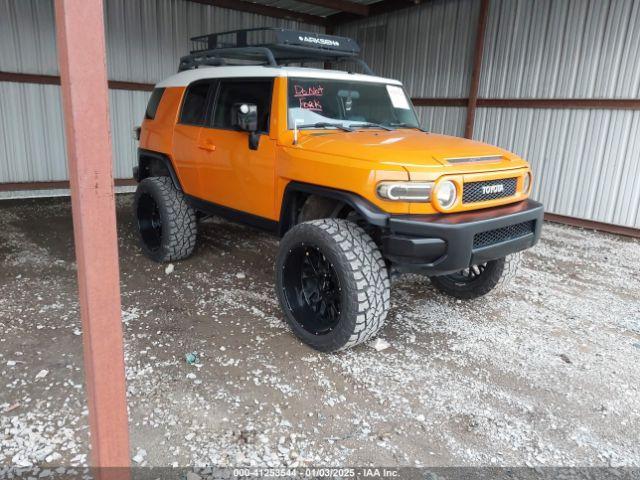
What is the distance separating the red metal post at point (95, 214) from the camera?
1.66 meters

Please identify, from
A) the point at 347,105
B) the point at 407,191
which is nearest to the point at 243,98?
the point at 347,105

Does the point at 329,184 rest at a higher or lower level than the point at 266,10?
lower

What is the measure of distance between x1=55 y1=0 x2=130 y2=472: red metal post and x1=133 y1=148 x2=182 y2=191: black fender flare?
3708 millimetres

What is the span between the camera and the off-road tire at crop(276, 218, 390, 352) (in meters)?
3.34

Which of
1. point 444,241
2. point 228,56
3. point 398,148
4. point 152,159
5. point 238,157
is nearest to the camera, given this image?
point 444,241

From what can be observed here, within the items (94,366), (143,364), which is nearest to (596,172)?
(143,364)

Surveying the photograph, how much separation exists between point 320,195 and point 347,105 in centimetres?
109

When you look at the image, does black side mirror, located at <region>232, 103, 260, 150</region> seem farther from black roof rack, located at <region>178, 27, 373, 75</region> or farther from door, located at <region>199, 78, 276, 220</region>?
black roof rack, located at <region>178, 27, 373, 75</region>

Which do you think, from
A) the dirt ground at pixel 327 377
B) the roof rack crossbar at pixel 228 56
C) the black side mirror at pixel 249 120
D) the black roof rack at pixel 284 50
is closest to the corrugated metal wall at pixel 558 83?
the dirt ground at pixel 327 377

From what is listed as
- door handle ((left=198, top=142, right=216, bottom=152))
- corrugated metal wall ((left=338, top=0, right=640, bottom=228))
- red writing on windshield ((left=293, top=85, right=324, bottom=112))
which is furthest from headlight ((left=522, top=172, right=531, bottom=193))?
corrugated metal wall ((left=338, top=0, right=640, bottom=228))

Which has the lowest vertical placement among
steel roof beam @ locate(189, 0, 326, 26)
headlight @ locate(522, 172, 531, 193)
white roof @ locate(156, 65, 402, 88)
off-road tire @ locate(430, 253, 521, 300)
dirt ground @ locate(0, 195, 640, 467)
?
dirt ground @ locate(0, 195, 640, 467)

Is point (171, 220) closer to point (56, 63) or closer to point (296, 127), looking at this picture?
point (296, 127)

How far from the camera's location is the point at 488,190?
140 inches

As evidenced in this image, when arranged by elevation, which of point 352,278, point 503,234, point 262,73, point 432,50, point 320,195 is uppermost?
point 432,50
